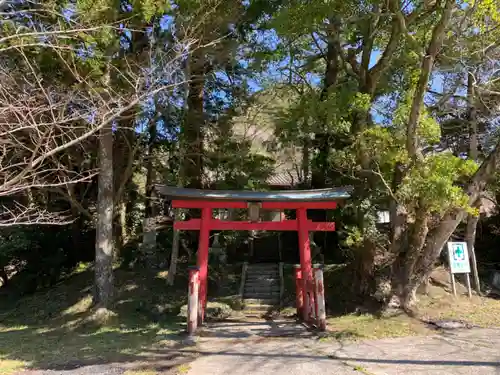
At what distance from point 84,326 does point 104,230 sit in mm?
2516

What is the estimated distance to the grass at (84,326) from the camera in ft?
25.6

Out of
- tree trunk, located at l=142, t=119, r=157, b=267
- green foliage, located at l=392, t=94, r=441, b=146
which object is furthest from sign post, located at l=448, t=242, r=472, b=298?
tree trunk, located at l=142, t=119, r=157, b=267

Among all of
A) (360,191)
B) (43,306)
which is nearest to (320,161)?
(360,191)

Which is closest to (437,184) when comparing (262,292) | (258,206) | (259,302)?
(258,206)

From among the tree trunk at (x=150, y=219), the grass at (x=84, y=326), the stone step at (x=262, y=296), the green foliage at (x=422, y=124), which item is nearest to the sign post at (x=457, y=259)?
the green foliage at (x=422, y=124)

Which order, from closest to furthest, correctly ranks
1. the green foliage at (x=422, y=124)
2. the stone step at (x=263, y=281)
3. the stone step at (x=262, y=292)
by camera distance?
the green foliage at (x=422, y=124) < the stone step at (x=262, y=292) < the stone step at (x=263, y=281)

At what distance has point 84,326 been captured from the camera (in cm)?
1101

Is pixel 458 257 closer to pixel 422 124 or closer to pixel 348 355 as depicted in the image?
pixel 422 124

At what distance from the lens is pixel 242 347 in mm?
8281

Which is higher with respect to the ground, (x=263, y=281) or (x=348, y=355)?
(x=263, y=281)

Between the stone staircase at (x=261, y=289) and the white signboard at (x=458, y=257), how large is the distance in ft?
17.7

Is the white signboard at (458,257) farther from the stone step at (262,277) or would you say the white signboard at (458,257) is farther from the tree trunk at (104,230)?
the tree trunk at (104,230)

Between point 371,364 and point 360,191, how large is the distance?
5731 millimetres

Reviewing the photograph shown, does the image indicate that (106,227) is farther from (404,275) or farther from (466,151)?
(466,151)
